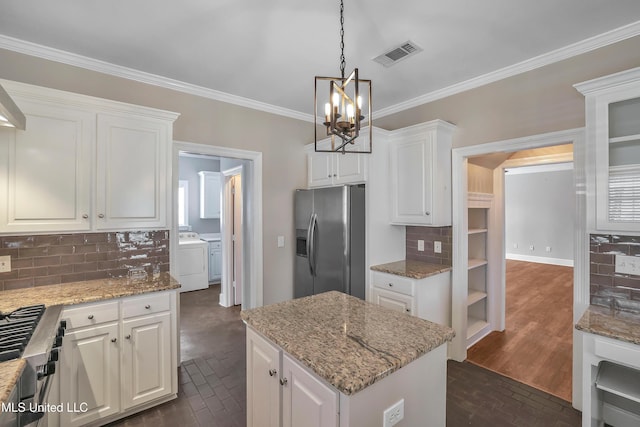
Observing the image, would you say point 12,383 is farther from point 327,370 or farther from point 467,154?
point 467,154

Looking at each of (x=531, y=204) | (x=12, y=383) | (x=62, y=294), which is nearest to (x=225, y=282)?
(x=62, y=294)

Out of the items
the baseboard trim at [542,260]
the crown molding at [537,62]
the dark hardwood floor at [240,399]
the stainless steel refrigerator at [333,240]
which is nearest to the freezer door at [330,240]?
the stainless steel refrigerator at [333,240]

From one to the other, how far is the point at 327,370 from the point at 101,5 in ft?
8.21

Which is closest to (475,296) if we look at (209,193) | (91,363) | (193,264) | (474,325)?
(474,325)

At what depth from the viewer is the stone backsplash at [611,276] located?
199 centimetres

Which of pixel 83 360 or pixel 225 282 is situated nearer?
pixel 83 360

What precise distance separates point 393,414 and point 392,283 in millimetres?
1741

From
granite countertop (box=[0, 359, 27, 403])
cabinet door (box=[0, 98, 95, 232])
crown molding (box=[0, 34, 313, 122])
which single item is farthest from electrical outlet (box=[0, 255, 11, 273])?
crown molding (box=[0, 34, 313, 122])

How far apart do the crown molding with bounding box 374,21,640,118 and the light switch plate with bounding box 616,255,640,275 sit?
156cm

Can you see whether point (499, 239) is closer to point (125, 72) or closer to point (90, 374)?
point (90, 374)

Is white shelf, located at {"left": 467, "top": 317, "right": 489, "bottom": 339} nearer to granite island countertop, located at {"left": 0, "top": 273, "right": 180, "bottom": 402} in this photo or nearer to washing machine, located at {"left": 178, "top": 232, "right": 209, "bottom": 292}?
granite island countertop, located at {"left": 0, "top": 273, "right": 180, "bottom": 402}

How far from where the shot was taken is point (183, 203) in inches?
240

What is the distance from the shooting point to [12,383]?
1.07 meters

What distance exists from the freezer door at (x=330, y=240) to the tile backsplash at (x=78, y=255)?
1.52 metres
